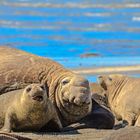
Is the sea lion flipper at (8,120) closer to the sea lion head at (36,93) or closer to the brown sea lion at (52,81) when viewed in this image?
the sea lion head at (36,93)

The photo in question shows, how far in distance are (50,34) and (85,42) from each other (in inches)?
124

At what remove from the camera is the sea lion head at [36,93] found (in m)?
7.35

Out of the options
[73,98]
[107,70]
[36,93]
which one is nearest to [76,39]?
[107,70]

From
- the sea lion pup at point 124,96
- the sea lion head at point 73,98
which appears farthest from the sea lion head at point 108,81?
the sea lion head at point 73,98

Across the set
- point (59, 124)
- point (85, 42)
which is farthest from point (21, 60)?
point (85, 42)

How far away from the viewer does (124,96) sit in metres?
9.99

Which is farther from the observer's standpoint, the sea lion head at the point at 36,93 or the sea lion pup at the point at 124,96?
the sea lion pup at the point at 124,96

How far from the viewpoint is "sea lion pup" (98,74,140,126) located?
9320 millimetres

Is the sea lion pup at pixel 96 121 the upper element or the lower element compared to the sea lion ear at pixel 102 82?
lower

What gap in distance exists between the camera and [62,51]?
19.7 metres

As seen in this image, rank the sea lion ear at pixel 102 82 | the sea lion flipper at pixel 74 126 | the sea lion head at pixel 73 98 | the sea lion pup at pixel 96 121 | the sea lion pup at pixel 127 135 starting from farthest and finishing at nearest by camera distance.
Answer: the sea lion ear at pixel 102 82 < the sea lion pup at pixel 96 121 < the sea lion flipper at pixel 74 126 < the sea lion head at pixel 73 98 < the sea lion pup at pixel 127 135

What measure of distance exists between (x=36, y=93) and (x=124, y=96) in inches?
112

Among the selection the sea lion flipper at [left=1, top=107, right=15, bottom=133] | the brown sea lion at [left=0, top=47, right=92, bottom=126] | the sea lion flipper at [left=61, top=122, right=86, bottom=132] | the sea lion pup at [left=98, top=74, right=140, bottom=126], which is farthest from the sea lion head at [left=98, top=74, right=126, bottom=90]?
the sea lion flipper at [left=1, top=107, right=15, bottom=133]

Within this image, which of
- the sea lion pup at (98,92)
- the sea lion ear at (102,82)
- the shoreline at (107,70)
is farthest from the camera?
the shoreline at (107,70)
